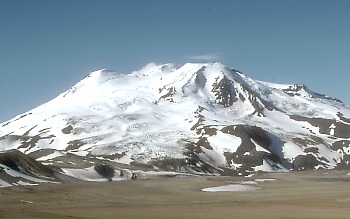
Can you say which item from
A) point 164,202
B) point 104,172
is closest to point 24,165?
point 104,172

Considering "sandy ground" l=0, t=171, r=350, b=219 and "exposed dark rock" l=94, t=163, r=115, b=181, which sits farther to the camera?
"exposed dark rock" l=94, t=163, r=115, b=181

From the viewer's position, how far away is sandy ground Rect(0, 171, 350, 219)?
6881 cm

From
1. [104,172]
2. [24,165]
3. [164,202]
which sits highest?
[104,172]

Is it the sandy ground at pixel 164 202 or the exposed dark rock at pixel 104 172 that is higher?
the exposed dark rock at pixel 104 172

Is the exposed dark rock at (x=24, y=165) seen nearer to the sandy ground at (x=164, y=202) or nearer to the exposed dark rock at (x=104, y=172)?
the exposed dark rock at (x=104, y=172)

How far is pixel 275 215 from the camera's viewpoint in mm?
66125

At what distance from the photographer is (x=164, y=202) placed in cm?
10381

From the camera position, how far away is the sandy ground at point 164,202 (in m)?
68.8

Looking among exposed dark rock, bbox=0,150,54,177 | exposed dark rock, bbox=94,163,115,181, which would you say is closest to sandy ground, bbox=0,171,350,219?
exposed dark rock, bbox=0,150,54,177

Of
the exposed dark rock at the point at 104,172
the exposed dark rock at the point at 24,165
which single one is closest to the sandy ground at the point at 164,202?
the exposed dark rock at the point at 24,165

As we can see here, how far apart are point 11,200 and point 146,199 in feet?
89.9

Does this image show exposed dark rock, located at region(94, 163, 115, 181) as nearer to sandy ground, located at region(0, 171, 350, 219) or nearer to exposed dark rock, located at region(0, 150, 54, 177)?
exposed dark rock, located at region(0, 150, 54, 177)

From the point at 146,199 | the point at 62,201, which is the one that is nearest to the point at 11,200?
the point at 62,201

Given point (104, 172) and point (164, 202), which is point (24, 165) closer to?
point (104, 172)
